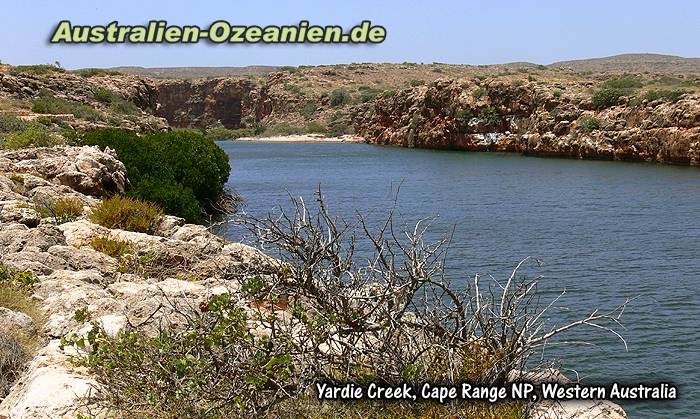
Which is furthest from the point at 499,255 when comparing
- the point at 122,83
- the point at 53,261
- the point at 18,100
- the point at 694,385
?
the point at 122,83

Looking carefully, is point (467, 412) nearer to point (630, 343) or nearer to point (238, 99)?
point (630, 343)

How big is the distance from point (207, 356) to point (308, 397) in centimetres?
75

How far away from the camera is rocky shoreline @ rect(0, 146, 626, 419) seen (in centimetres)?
525

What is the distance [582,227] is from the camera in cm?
2212

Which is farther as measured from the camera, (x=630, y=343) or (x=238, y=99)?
(x=238, y=99)

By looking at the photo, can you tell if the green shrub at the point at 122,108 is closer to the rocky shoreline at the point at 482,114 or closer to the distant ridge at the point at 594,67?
the rocky shoreline at the point at 482,114

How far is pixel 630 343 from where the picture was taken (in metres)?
11.0

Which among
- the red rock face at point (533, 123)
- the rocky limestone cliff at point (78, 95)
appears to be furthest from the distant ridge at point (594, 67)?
the rocky limestone cliff at point (78, 95)

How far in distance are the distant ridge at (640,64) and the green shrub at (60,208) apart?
114622 mm

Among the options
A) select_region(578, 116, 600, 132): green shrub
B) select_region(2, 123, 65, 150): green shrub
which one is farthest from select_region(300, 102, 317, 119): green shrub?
select_region(2, 123, 65, 150): green shrub

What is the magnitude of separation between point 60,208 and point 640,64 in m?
144

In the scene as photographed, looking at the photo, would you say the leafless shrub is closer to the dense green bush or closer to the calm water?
the calm water

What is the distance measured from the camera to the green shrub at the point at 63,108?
116 feet

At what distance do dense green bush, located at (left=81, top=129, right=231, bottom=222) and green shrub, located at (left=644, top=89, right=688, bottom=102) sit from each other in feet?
103
